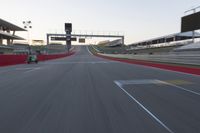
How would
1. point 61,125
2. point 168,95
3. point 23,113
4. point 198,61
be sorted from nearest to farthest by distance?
1. point 61,125
2. point 23,113
3. point 168,95
4. point 198,61

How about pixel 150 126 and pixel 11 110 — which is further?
pixel 11 110

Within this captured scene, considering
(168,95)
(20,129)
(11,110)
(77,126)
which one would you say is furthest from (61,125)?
(168,95)

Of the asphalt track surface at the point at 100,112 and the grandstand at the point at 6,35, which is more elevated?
the grandstand at the point at 6,35

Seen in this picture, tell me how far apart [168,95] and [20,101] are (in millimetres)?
4626

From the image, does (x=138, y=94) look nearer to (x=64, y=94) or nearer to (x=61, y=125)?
(x=64, y=94)

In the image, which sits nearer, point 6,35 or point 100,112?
point 100,112

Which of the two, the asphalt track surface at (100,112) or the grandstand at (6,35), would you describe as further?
the grandstand at (6,35)

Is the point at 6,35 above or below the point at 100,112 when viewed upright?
above

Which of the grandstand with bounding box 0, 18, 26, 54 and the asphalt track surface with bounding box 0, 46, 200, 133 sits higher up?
the grandstand with bounding box 0, 18, 26, 54

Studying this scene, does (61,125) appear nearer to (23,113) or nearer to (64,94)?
(23,113)

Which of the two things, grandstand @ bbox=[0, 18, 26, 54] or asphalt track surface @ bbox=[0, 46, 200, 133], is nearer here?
asphalt track surface @ bbox=[0, 46, 200, 133]

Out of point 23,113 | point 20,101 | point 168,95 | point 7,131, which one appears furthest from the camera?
point 168,95

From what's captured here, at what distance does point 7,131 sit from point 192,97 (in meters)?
5.63

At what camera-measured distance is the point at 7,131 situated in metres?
4.73
